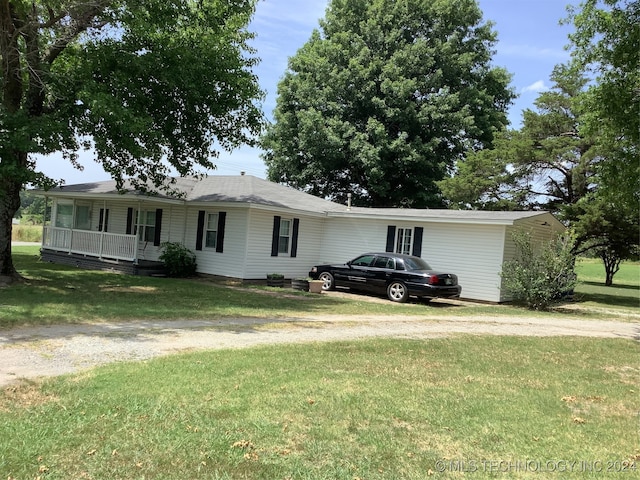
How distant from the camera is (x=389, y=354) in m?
7.85

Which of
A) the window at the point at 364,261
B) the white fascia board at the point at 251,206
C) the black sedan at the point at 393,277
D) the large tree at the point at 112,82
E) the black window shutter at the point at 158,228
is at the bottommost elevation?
the black sedan at the point at 393,277

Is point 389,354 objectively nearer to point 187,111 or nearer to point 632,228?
point 187,111

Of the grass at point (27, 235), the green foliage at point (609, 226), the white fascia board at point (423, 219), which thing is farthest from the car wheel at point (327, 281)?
the grass at point (27, 235)

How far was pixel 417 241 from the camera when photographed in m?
19.6

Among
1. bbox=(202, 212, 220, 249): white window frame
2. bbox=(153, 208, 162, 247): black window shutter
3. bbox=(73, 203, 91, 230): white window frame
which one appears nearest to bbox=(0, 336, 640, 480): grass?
bbox=(202, 212, 220, 249): white window frame

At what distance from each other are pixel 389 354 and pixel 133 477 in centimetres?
489

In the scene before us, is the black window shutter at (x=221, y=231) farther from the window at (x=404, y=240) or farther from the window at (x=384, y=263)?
the window at (x=404, y=240)

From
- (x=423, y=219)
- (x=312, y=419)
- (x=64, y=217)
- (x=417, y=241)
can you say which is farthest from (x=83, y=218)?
(x=312, y=419)

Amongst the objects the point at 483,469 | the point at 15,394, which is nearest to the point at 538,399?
the point at 483,469

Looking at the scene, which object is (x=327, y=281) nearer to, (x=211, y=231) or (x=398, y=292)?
(x=398, y=292)

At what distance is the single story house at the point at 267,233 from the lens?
1816 centimetres

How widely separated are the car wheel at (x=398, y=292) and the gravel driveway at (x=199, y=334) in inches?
127

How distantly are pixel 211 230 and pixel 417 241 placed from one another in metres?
7.95

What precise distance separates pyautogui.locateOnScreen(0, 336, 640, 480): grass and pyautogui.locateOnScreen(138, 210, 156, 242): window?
598 inches
